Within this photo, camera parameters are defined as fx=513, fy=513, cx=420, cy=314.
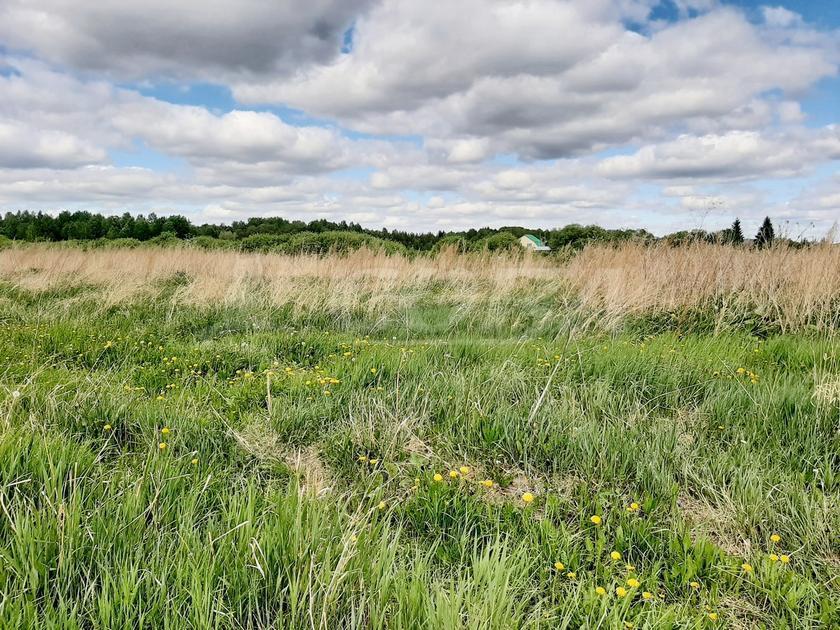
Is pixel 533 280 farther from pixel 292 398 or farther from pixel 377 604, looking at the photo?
pixel 377 604

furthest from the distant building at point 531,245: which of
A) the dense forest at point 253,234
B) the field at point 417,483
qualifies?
the field at point 417,483

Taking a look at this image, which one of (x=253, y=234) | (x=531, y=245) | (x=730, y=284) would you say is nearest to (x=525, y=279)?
(x=730, y=284)

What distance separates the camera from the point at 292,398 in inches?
154

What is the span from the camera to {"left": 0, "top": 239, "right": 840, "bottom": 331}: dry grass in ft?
24.8

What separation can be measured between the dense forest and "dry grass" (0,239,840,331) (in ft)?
11.1

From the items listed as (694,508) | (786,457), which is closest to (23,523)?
(694,508)

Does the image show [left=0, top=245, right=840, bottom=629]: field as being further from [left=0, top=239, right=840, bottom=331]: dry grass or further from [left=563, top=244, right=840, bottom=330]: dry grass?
[left=0, top=239, right=840, bottom=331]: dry grass

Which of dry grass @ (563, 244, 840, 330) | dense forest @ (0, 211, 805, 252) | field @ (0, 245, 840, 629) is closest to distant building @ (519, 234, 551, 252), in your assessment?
dense forest @ (0, 211, 805, 252)

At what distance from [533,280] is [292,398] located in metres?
8.27

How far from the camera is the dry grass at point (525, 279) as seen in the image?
298 inches

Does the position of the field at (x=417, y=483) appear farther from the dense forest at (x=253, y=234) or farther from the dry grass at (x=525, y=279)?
the dense forest at (x=253, y=234)

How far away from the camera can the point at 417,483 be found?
2734mm

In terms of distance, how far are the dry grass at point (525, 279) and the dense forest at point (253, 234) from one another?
3369 millimetres

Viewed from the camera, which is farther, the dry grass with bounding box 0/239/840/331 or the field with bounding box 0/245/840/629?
the dry grass with bounding box 0/239/840/331
